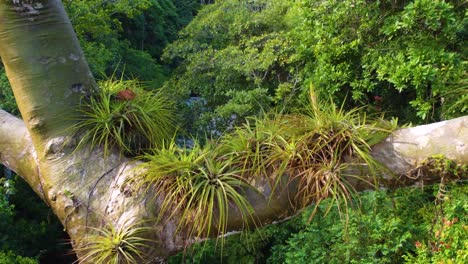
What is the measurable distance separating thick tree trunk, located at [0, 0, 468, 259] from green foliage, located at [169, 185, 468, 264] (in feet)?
4.04

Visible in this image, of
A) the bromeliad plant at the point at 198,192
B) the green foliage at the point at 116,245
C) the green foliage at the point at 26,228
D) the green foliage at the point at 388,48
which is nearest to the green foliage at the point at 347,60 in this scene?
the green foliage at the point at 388,48

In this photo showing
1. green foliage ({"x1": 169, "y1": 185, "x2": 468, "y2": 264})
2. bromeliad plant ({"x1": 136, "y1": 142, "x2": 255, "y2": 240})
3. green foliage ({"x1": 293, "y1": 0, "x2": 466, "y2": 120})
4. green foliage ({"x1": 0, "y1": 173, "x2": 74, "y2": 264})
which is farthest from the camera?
green foliage ({"x1": 0, "y1": 173, "x2": 74, "y2": 264})

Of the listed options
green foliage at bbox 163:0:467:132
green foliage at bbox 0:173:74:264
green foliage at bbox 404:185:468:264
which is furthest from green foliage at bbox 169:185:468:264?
green foliage at bbox 0:173:74:264

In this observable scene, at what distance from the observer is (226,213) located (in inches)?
73.9

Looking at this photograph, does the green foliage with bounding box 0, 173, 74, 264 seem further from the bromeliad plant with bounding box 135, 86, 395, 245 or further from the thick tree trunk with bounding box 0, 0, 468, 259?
the bromeliad plant with bounding box 135, 86, 395, 245

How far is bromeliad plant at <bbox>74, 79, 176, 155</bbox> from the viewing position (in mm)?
2203

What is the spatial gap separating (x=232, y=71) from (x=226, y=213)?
412cm

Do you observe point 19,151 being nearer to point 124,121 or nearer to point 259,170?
point 124,121

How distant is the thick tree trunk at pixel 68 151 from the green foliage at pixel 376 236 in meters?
1.23

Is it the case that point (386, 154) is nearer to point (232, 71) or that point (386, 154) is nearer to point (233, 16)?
point (232, 71)

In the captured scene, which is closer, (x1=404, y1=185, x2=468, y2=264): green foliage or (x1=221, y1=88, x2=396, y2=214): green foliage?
(x1=221, y1=88, x2=396, y2=214): green foliage

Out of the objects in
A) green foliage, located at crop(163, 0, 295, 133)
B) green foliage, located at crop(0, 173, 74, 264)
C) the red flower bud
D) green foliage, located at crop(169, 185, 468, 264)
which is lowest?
green foliage, located at crop(0, 173, 74, 264)

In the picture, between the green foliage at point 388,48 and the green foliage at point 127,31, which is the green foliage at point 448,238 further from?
the green foliage at point 127,31

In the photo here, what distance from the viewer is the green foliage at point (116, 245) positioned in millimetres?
1876
